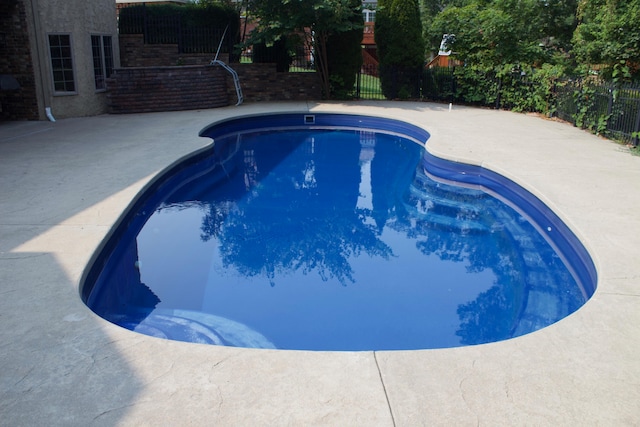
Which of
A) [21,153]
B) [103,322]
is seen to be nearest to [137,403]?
[103,322]

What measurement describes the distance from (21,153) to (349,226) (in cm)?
541

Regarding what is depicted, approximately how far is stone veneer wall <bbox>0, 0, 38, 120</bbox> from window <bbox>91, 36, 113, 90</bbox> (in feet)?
6.53

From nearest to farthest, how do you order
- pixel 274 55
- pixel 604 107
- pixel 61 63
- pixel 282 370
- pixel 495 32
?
pixel 282 370 < pixel 604 107 < pixel 61 63 < pixel 495 32 < pixel 274 55

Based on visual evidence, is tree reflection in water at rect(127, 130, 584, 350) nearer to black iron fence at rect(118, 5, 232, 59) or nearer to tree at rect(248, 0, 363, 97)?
tree at rect(248, 0, 363, 97)

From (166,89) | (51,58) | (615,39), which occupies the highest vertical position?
(615,39)

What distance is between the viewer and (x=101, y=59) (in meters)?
13.2

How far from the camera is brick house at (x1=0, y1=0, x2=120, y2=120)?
10.8m

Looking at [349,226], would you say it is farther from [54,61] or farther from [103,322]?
[54,61]

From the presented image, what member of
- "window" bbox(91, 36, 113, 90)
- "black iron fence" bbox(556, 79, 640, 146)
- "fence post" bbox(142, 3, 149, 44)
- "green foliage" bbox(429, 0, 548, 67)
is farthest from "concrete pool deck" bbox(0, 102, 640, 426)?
"fence post" bbox(142, 3, 149, 44)

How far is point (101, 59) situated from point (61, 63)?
1517 mm

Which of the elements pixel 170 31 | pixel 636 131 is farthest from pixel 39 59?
pixel 636 131

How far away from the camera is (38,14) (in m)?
10.9

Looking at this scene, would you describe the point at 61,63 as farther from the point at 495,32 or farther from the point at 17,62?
the point at 495,32

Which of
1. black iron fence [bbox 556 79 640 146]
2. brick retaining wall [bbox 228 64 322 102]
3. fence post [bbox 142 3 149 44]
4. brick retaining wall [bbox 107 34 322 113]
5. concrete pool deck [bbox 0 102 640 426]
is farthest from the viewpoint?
fence post [bbox 142 3 149 44]
